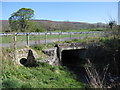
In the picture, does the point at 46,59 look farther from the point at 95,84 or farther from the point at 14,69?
the point at 95,84

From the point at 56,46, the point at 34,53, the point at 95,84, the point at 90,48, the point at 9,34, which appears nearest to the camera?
the point at 95,84

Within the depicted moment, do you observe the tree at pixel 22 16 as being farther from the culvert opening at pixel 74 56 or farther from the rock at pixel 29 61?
the rock at pixel 29 61

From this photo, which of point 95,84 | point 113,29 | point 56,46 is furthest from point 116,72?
point 95,84

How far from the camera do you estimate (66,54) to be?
1750cm

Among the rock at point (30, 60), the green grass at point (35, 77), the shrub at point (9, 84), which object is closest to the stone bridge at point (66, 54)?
the rock at point (30, 60)

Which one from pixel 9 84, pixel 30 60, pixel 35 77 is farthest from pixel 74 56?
pixel 9 84

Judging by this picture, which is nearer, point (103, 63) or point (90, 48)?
point (103, 63)

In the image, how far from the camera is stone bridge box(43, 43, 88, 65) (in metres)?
12.5

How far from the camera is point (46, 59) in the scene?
1144 cm

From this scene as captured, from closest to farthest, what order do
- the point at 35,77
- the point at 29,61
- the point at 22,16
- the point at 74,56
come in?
the point at 35,77
the point at 29,61
the point at 74,56
the point at 22,16

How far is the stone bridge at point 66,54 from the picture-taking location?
12.5 m

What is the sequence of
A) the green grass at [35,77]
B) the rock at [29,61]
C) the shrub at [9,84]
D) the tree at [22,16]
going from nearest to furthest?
the shrub at [9,84], the green grass at [35,77], the rock at [29,61], the tree at [22,16]

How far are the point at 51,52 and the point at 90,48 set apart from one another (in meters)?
4.93

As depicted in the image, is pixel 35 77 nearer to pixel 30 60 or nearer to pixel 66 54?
pixel 30 60
